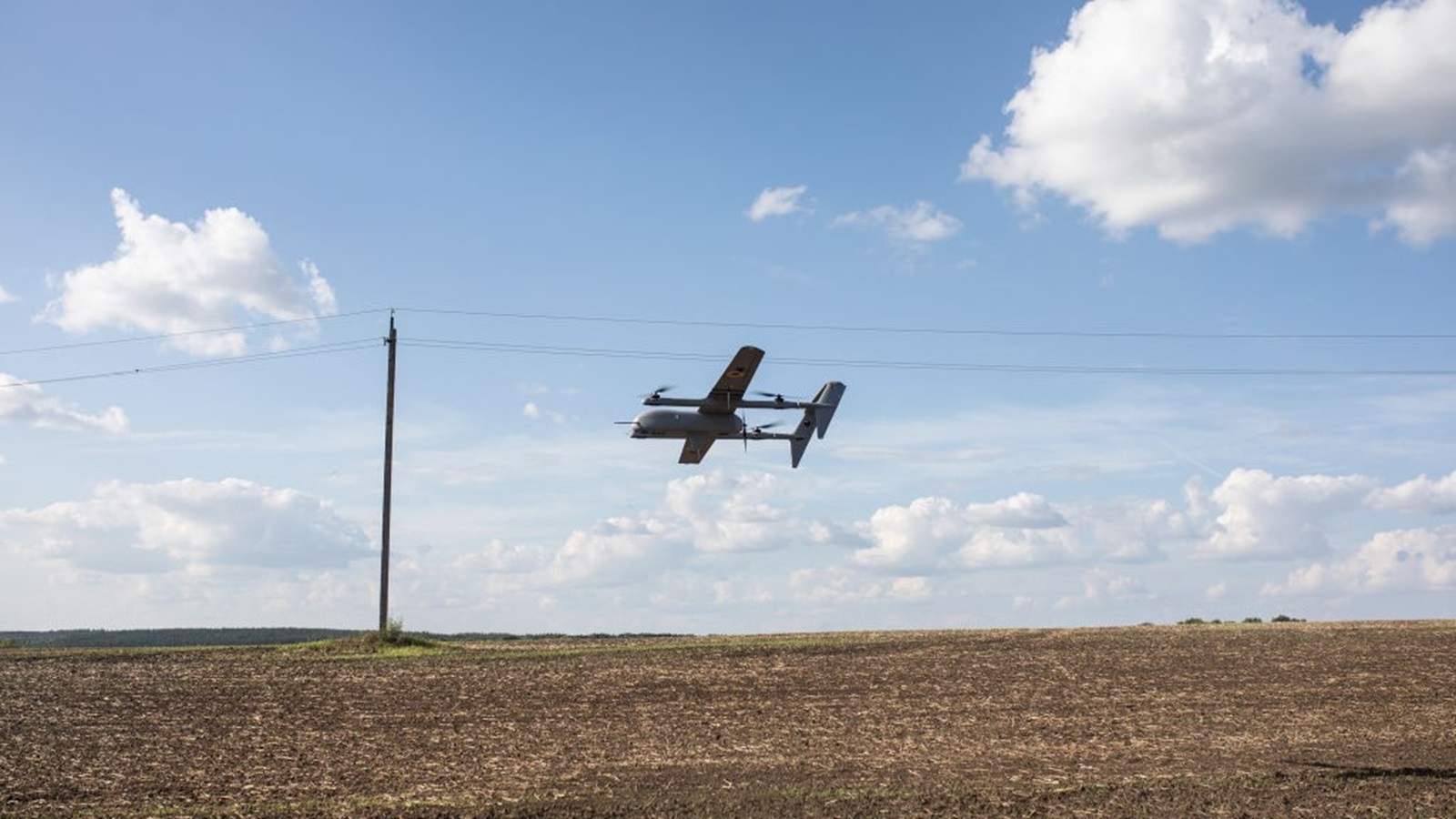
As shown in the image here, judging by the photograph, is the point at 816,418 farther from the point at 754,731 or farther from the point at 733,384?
the point at 754,731

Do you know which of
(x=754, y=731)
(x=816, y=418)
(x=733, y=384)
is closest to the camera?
(x=754, y=731)

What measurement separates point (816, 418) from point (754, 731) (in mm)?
13923

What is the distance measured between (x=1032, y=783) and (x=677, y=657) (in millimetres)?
22335

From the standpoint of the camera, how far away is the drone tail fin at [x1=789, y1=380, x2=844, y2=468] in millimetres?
42156

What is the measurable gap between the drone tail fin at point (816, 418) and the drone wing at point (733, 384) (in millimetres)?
4132

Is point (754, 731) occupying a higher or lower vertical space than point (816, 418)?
lower

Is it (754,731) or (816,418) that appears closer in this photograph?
(754,731)

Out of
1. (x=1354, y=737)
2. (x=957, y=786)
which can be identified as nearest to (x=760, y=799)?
(x=957, y=786)

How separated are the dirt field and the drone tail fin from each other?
284 inches

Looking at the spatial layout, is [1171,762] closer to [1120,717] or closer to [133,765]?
[1120,717]

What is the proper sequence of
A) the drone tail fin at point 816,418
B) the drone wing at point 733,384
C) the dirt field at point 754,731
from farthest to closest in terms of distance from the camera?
1. the drone tail fin at point 816,418
2. the drone wing at point 733,384
3. the dirt field at point 754,731

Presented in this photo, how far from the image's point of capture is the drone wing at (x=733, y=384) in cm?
3591

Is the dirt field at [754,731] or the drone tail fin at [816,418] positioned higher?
the drone tail fin at [816,418]

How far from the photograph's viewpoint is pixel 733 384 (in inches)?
1460
